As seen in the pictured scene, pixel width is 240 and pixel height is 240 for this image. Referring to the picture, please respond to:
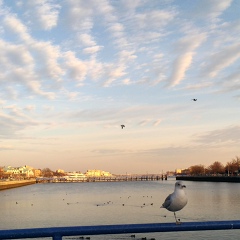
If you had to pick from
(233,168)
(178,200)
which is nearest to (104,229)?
(178,200)

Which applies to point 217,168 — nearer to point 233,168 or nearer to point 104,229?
point 233,168

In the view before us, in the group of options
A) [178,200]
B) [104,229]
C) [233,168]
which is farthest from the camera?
[233,168]

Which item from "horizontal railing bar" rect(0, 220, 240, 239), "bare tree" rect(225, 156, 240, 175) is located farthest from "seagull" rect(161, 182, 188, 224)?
"bare tree" rect(225, 156, 240, 175)

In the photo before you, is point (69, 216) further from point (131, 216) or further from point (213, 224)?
point (213, 224)

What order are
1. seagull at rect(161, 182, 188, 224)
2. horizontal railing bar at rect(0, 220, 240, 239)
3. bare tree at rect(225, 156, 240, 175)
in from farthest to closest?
bare tree at rect(225, 156, 240, 175) → seagull at rect(161, 182, 188, 224) → horizontal railing bar at rect(0, 220, 240, 239)

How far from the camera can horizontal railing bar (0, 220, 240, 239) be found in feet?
10.4

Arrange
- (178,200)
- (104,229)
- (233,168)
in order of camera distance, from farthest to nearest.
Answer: (233,168)
(178,200)
(104,229)

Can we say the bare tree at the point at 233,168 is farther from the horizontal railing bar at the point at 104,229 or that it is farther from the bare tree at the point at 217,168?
the horizontal railing bar at the point at 104,229

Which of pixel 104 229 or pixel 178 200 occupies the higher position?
pixel 178 200

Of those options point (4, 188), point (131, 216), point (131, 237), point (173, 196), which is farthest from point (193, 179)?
point (173, 196)

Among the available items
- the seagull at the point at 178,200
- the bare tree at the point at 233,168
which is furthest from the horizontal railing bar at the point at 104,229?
the bare tree at the point at 233,168

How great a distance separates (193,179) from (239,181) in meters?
48.8

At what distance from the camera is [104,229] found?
323 centimetres

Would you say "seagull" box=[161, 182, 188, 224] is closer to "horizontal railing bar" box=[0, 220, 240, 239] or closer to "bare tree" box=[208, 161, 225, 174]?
"horizontal railing bar" box=[0, 220, 240, 239]
